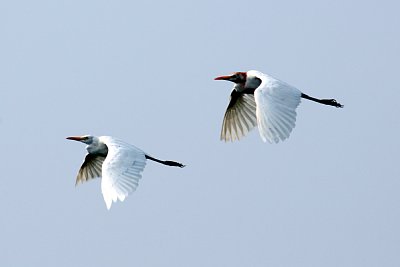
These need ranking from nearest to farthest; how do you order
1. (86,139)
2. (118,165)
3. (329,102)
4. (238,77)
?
(118,165) < (329,102) < (238,77) < (86,139)

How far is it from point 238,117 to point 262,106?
5.59 metres

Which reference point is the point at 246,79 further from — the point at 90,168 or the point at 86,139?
the point at 90,168

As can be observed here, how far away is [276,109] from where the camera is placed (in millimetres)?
23234

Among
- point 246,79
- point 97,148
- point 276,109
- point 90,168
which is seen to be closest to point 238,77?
point 246,79

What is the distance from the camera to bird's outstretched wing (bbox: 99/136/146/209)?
23703 millimetres

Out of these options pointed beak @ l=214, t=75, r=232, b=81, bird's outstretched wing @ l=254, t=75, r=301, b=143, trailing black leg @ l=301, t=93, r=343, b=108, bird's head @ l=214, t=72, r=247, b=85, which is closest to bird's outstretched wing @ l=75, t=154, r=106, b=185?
pointed beak @ l=214, t=75, r=232, b=81

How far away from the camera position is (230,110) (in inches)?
1137

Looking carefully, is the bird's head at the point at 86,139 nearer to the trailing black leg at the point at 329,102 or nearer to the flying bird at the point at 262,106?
the flying bird at the point at 262,106

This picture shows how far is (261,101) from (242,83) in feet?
14.0

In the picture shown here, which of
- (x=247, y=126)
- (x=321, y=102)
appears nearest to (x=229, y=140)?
(x=247, y=126)

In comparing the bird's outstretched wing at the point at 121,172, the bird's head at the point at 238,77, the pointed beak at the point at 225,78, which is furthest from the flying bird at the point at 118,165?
the bird's head at the point at 238,77

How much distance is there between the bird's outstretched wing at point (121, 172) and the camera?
23703mm

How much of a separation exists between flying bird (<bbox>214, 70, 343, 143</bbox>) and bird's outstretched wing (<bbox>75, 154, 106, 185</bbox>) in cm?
314

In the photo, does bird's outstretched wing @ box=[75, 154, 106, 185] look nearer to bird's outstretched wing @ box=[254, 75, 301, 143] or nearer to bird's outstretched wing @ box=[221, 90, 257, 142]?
bird's outstretched wing @ box=[221, 90, 257, 142]
